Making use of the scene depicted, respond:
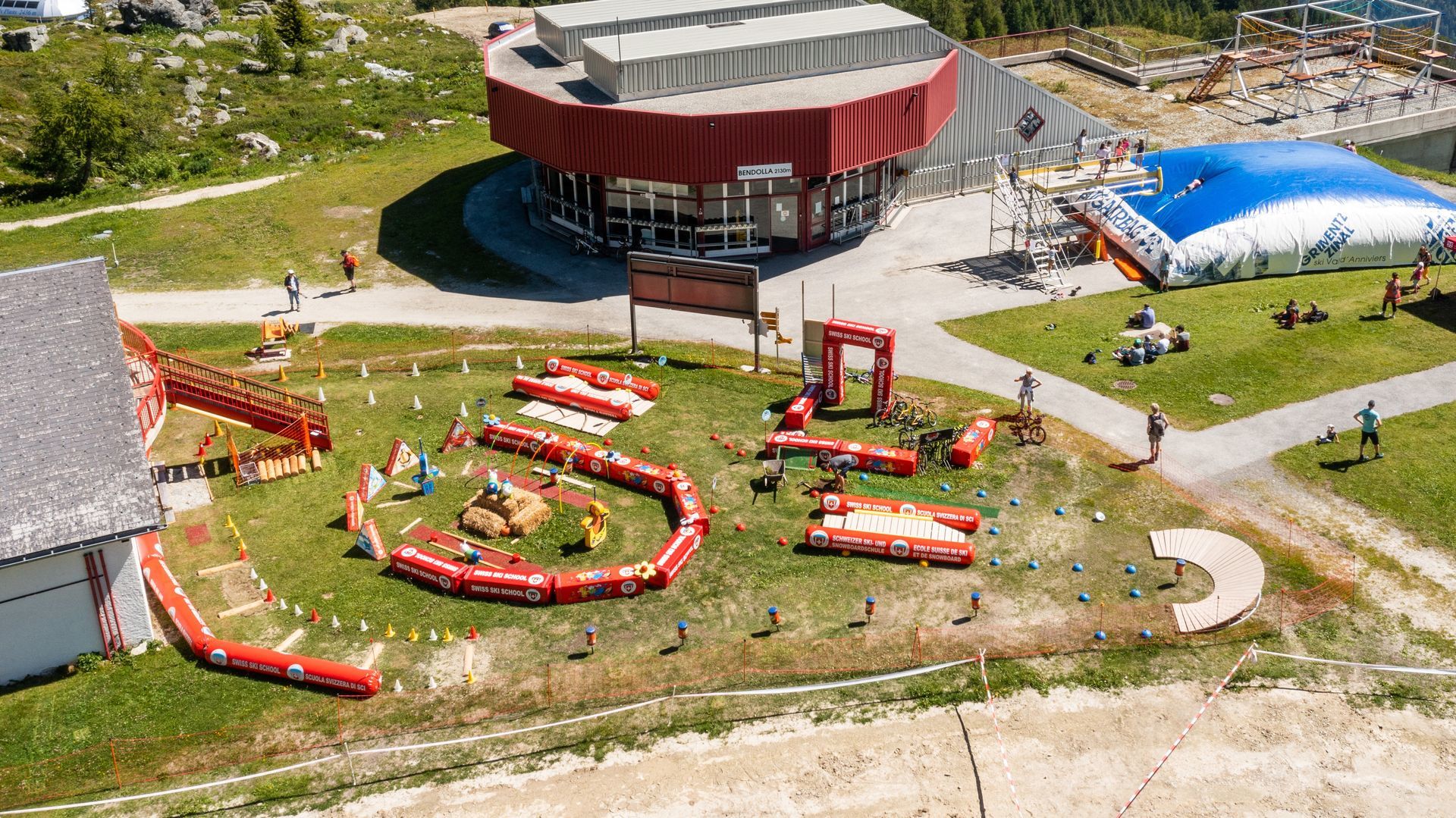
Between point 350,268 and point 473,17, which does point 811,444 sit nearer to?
point 350,268

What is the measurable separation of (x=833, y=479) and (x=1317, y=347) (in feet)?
63.2


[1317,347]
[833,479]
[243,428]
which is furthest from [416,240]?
[1317,347]

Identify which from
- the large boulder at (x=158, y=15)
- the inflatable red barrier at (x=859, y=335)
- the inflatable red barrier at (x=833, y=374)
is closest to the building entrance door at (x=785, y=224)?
the inflatable red barrier at (x=833, y=374)

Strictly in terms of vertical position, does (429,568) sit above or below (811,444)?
below

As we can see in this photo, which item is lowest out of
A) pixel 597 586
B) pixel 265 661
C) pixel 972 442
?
pixel 265 661

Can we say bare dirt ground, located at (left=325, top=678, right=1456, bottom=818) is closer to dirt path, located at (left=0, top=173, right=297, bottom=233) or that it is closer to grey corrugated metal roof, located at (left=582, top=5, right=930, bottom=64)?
grey corrugated metal roof, located at (left=582, top=5, right=930, bottom=64)

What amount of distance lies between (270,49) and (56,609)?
61.5 m

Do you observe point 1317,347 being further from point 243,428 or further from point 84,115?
point 84,115

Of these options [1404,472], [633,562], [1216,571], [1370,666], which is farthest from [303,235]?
[1370,666]

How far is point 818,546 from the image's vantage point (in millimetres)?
31109

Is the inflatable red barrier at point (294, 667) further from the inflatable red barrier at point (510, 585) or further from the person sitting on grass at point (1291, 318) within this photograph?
the person sitting on grass at point (1291, 318)

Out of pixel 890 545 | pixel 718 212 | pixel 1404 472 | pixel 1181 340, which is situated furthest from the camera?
pixel 718 212

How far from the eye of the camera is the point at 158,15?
8694 cm

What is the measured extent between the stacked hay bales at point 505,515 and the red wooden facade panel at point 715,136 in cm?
1932
